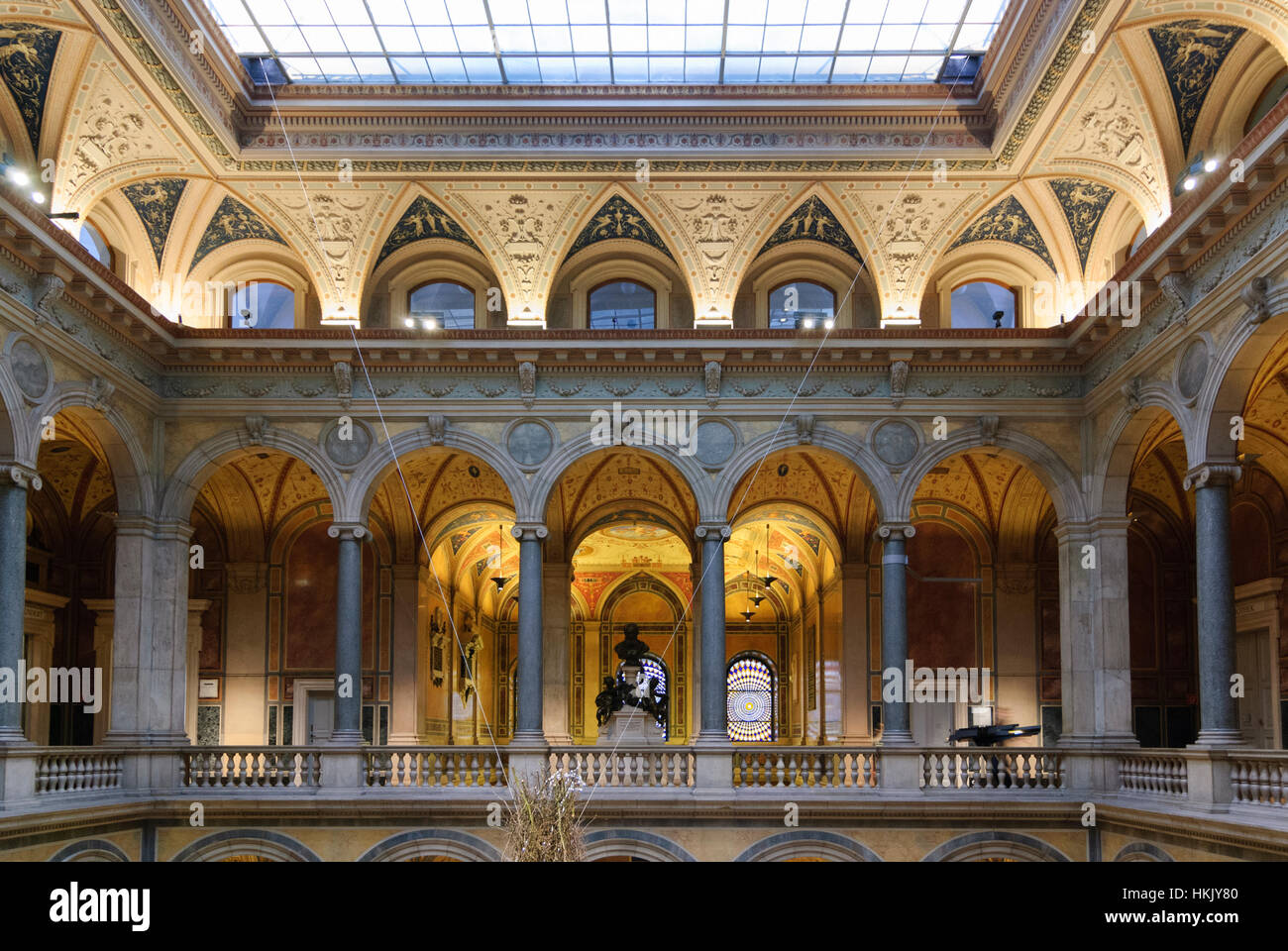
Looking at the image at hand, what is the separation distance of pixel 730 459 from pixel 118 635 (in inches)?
391

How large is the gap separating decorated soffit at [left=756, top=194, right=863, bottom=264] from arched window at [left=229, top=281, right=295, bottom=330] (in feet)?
27.3

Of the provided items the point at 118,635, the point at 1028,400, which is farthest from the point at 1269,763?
the point at 118,635

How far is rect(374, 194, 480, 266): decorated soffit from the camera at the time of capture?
21.3 meters

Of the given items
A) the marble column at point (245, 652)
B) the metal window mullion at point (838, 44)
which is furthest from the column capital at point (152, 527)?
the metal window mullion at point (838, 44)

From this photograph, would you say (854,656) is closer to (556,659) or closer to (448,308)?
(556,659)

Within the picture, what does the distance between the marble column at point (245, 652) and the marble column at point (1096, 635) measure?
49.0 ft

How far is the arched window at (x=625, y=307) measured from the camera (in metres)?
22.5

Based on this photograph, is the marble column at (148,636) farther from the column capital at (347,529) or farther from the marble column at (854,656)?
the marble column at (854,656)

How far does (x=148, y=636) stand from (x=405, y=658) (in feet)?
21.5

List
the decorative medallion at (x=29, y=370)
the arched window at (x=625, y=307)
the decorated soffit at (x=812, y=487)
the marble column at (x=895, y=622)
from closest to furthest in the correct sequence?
the decorative medallion at (x=29, y=370)
the marble column at (x=895, y=622)
the arched window at (x=625, y=307)
the decorated soffit at (x=812, y=487)

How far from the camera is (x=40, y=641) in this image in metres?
23.3

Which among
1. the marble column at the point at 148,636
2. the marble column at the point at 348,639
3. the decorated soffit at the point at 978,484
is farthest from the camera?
the decorated soffit at the point at 978,484

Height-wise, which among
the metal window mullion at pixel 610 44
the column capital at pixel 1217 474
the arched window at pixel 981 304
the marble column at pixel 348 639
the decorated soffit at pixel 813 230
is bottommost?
the marble column at pixel 348 639

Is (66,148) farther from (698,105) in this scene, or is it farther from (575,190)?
(698,105)
